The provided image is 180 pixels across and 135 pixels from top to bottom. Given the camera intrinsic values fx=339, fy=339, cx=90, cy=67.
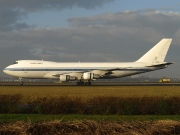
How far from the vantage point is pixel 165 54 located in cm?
7475

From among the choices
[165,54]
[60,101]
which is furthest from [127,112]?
[165,54]

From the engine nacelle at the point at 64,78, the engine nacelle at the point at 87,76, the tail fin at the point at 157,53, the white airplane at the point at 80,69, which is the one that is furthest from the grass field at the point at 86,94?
the tail fin at the point at 157,53

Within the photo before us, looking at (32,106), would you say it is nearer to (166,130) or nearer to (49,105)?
(49,105)

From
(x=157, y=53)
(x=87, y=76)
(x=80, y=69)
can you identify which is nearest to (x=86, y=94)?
(x=87, y=76)

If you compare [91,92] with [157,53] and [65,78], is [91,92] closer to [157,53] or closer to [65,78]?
[65,78]

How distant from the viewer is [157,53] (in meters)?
74.2

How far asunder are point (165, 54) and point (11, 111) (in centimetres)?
5840

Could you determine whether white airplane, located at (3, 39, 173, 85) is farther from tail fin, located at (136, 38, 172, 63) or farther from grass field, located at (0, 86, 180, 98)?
grass field, located at (0, 86, 180, 98)

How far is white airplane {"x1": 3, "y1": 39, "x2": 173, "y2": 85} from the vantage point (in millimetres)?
70250

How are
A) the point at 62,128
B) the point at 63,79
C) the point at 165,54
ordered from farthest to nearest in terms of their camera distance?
the point at 165,54 < the point at 63,79 < the point at 62,128

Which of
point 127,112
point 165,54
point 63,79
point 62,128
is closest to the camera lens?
point 62,128

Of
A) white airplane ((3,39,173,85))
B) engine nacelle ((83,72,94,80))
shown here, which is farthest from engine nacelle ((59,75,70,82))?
engine nacelle ((83,72,94,80))

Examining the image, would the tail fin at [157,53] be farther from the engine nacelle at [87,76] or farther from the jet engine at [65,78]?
the jet engine at [65,78]

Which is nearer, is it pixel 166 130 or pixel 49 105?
pixel 166 130
